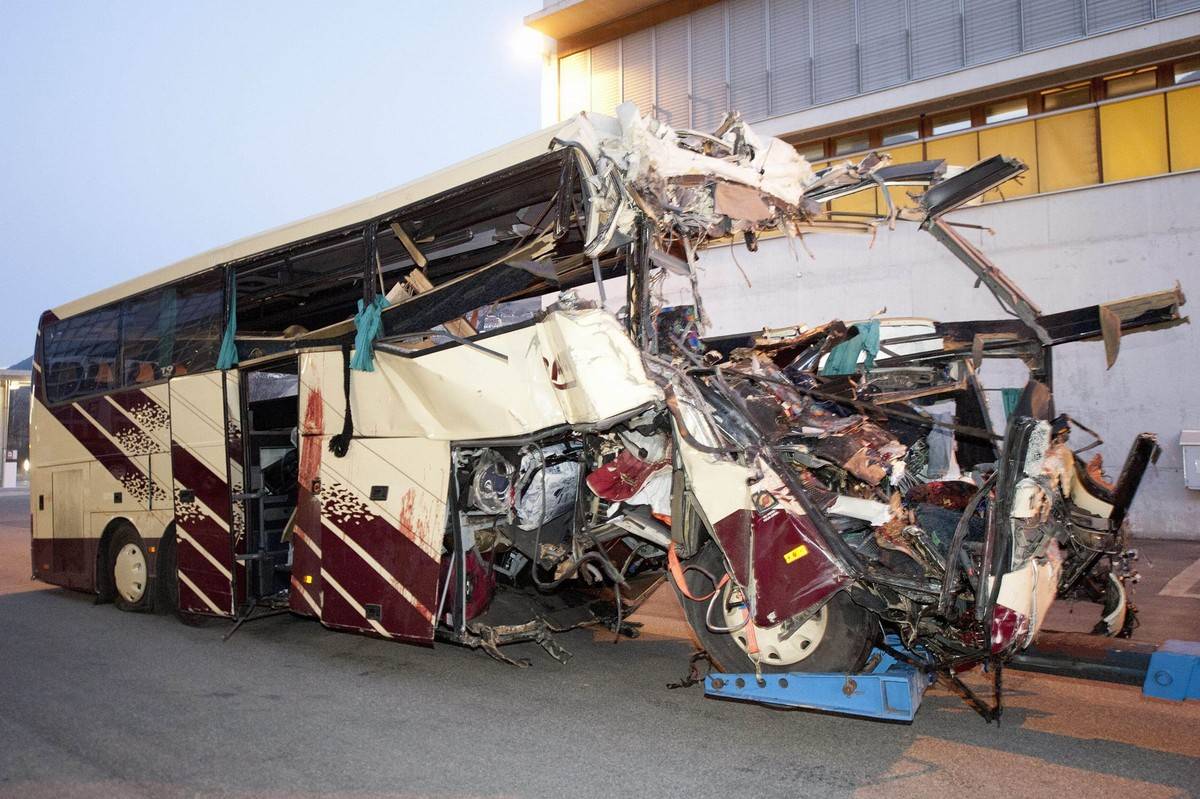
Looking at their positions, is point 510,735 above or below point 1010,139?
below

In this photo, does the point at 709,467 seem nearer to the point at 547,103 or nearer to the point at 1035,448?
the point at 1035,448

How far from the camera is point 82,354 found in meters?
9.53

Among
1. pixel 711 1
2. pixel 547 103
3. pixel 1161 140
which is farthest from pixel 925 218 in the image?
pixel 547 103

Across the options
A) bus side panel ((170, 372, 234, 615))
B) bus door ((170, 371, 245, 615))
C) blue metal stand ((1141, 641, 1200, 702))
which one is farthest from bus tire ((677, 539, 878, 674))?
bus side panel ((170, 372, 234, 615))

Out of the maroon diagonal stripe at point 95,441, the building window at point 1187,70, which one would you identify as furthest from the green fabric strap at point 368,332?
the building window at point 1187,70

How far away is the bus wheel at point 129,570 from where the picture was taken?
348 inches

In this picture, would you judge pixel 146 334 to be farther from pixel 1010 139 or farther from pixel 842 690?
pixel 1010 139

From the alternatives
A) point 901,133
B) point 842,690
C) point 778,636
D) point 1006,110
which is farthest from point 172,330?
point 1006,110

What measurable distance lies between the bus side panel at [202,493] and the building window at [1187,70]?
1428 centimetres

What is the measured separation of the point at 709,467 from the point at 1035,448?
1687mm

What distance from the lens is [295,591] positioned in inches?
280

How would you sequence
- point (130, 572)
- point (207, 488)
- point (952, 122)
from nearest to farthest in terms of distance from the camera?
point (207, 488)
point (130, 572)
point (952, 122)

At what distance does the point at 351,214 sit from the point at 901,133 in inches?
484

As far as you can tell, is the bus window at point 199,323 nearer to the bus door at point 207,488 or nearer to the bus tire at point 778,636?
the bus door at point 207,488
